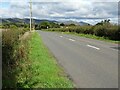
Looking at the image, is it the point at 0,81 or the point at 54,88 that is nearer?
the point at 54,88

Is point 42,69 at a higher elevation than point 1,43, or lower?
lower

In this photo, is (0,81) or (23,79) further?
(23,79)

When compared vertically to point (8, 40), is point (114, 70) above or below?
below

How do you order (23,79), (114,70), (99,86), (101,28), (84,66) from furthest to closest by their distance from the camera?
1. (101,28)
2. (84,66)
3. (114,70)
4. (23,79)
5. (99,86)

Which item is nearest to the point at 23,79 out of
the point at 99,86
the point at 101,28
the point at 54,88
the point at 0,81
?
the point at 0,81

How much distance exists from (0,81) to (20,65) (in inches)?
120

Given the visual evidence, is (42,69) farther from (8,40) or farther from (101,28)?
(101,28)

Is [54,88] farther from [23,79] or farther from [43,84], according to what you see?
[23,79]

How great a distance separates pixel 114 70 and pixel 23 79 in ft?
13.9

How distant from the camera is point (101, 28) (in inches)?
2023

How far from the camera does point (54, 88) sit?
8484 mm

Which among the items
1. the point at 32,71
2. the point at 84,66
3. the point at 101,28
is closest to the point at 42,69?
the point at 32,71

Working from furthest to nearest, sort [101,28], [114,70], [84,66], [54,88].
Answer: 1. [101,28]
2. [84,66]
3. [114,70]
4. [54,88]

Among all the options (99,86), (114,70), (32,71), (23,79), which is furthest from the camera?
(114,70)
